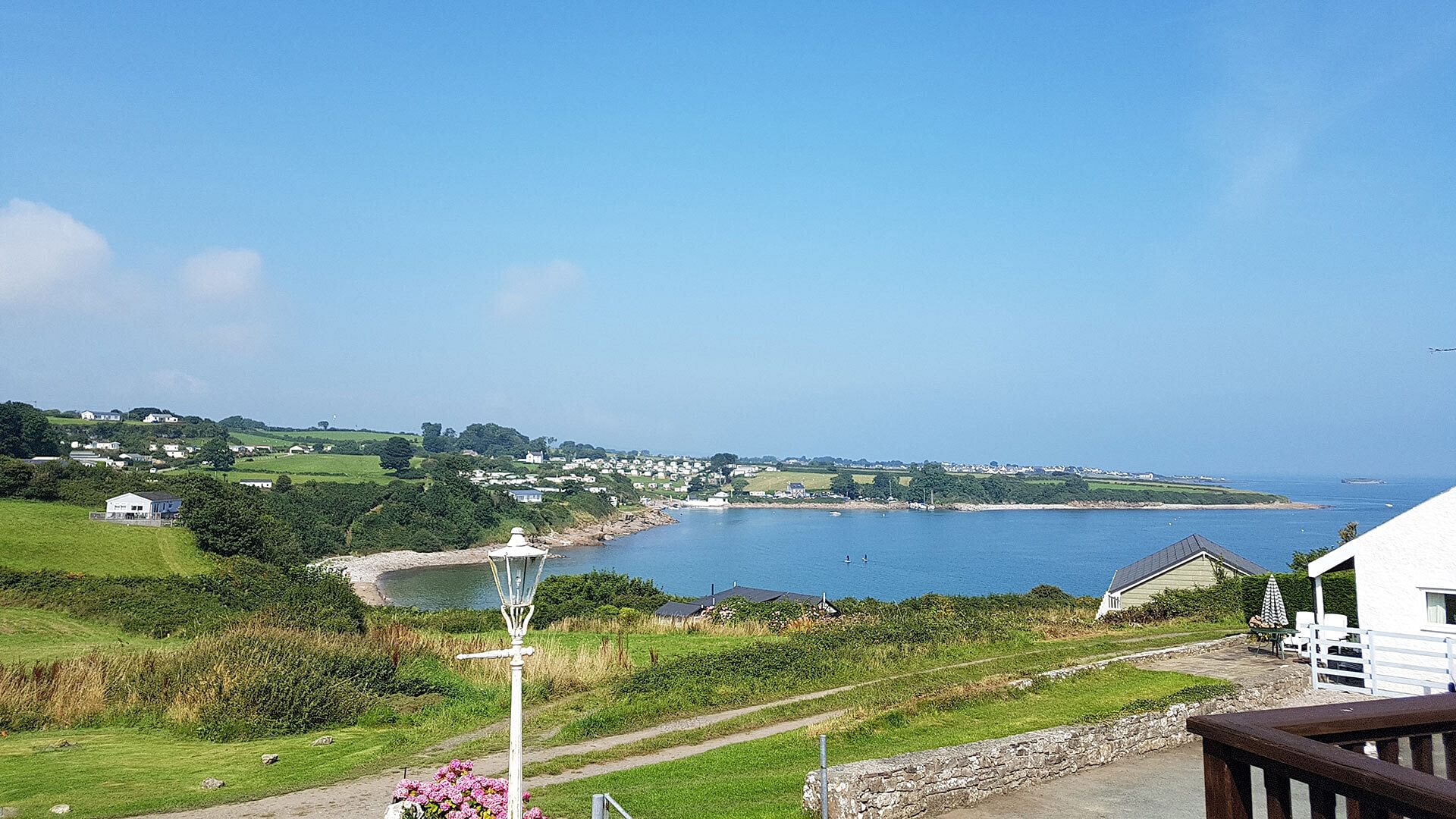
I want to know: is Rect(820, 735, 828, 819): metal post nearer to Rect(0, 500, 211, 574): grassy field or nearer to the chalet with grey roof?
the chalet with grey roof

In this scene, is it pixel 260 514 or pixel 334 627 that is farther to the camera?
pixel 260 514

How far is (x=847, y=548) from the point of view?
113 meters

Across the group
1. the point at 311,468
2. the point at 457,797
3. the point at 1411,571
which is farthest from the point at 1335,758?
the point at 311,468

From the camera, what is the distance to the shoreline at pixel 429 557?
69.7 m

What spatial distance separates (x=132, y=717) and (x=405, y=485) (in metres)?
97.8

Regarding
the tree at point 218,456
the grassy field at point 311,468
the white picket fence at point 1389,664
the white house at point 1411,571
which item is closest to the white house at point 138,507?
the grassy field at point 311,468

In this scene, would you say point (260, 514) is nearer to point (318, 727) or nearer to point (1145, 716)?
point (318, 727)

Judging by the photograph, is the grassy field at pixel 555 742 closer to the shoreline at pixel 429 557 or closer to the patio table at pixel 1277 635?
the patio table at pixel 1277 635

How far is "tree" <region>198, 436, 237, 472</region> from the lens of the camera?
114m

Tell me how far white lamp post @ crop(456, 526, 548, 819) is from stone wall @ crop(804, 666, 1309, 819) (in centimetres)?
352

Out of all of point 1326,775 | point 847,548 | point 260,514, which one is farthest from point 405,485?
point 1326,775

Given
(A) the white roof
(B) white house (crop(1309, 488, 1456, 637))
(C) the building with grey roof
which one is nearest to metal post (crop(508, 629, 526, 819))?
(A) the white roof

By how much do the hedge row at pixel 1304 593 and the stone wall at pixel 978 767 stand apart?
1078 cm

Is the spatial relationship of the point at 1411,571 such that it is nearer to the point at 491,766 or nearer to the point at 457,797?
the point at 491,766
